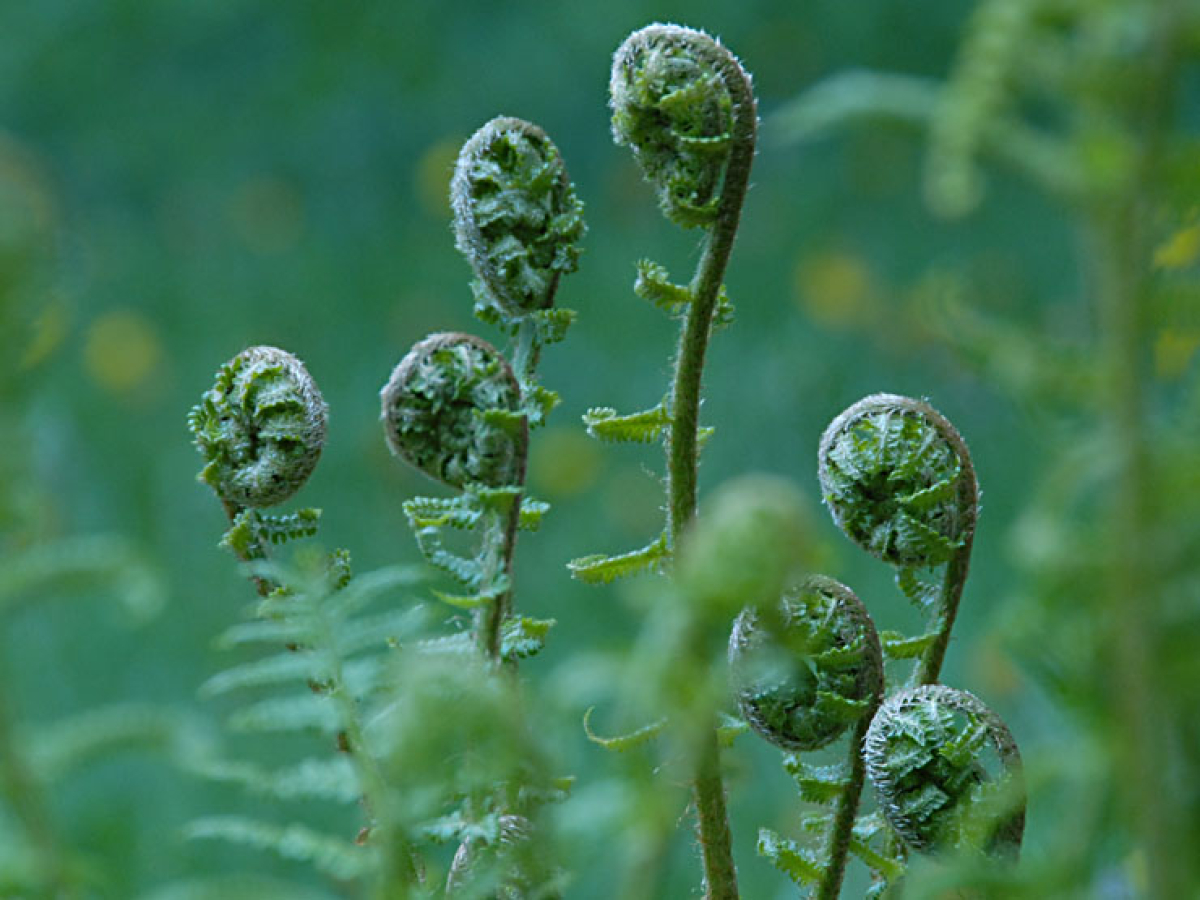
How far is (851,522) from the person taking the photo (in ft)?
1.88

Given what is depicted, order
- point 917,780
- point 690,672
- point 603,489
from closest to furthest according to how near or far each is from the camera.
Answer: point 690,672 → point 917,780 → point 603,489

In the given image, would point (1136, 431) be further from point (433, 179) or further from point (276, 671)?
point (433, 179)

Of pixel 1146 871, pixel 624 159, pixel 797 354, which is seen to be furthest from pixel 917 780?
pixel 624 159

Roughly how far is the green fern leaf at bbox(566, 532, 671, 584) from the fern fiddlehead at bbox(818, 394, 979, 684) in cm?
6

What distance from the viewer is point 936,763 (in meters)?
0.52

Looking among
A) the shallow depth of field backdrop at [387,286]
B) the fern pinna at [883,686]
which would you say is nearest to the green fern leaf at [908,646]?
the fern pinna at [883,686]

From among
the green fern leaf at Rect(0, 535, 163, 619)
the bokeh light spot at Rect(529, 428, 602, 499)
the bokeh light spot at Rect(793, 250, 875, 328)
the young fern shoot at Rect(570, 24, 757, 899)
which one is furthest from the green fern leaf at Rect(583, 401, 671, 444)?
the bokeh light spot at Rect(793, 250, 875, 328)

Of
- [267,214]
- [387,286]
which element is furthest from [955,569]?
[267,214]

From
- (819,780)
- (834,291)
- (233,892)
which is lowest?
(233,892)

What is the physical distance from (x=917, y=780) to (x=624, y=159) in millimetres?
2780

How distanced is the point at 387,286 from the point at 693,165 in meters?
2.50

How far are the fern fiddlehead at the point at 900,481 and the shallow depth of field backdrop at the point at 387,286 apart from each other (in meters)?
0.97

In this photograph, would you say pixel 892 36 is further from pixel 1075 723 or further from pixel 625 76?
pixel 1075 723

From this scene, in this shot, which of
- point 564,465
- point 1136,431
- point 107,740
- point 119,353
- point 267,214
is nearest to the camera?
point 1136,431
